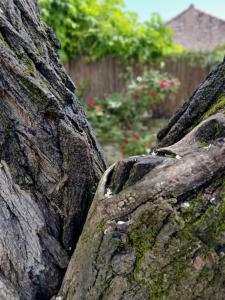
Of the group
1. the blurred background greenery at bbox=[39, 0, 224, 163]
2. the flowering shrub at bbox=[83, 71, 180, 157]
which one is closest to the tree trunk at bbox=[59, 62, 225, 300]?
the blurred background greenery at bbox=[39, 0, 224, 163]

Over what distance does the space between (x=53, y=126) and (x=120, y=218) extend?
0.33 metres

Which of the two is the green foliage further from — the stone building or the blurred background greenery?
the stone building

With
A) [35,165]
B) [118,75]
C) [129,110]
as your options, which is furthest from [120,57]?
[35,165]

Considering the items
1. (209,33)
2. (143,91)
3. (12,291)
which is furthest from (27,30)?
Result: (209,33)

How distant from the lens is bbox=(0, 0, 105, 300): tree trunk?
1.17m

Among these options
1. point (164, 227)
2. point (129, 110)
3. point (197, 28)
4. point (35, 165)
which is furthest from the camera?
point (197, 28)

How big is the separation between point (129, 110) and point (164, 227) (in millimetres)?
6715

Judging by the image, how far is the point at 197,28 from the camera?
15.0m

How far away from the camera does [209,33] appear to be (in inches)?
576

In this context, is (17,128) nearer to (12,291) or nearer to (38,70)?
(38,70)

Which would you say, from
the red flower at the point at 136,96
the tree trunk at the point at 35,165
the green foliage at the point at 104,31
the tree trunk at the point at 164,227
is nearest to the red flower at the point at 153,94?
the red flower at the point at 136,96

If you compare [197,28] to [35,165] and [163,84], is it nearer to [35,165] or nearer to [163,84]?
[163,84]

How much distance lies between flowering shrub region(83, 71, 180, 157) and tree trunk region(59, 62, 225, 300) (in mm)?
5919

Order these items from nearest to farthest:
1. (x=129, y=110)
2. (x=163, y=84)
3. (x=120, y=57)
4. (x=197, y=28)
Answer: (x=163, y=84) < (x=129, y=110) < (x=120, y=57) < (x=197, y=28)
